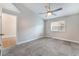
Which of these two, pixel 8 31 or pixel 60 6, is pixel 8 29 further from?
pixel 60 6

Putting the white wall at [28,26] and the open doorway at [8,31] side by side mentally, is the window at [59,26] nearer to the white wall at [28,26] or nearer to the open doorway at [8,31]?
the white wall at [28,26]

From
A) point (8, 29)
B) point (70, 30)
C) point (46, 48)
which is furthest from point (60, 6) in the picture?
point (8, 29)

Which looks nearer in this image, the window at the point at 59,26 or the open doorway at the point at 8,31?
the open doorway at the point at 8,31

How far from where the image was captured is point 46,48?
1.81m

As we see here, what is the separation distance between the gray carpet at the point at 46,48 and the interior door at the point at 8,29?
0.16m

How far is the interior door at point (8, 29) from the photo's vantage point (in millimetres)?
1698

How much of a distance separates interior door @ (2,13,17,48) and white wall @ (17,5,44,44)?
0.33 ft

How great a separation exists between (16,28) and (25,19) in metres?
0.27

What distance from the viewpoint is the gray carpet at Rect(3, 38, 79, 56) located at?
5.77 feet

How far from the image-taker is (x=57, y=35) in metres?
1.84

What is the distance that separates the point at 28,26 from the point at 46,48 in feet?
2.02

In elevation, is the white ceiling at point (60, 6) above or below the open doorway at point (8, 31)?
above

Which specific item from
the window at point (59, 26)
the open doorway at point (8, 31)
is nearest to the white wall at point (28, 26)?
the open doorway at point (8, 31)

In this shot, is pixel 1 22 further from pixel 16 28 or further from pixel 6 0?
pixel 6 0
